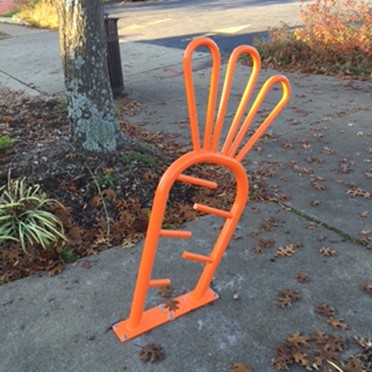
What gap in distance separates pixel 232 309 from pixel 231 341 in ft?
0.86

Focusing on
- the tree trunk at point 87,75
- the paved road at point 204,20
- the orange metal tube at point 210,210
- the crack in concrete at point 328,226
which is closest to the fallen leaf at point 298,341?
the orange metal tube at point 210,210

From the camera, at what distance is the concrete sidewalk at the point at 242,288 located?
241 cm

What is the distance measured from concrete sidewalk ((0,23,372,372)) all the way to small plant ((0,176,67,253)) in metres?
0.30

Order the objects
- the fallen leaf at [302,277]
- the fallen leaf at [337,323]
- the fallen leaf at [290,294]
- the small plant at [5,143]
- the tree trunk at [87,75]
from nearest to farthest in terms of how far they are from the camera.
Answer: the fallen leaf at [337,323] → the fallen leaf at [290,294] → the fallen leaf at [302,277] → the tree trunk at [87,75] → the small plant at [5,143]

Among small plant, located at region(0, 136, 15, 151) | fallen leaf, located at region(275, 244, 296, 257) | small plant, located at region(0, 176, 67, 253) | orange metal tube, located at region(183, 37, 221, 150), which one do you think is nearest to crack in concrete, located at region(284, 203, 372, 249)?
fallen leaf, located at region(275, 244, 296, 257)

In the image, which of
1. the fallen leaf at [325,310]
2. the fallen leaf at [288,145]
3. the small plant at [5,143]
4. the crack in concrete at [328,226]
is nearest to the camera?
the fallen leaf at [325,310]

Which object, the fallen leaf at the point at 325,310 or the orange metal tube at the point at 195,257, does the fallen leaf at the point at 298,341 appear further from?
the orange metal tube at the point at 195,257

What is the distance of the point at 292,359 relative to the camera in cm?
232

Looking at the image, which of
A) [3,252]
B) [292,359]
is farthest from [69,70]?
[292,359]

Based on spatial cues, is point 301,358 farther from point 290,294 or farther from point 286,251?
point 286,251

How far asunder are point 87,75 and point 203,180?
208cm

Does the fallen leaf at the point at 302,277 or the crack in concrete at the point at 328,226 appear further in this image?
the crack in concrete at the point at 328,226

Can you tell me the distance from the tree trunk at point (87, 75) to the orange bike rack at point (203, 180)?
1753mm

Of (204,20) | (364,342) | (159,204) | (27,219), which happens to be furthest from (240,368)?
(204,20)
